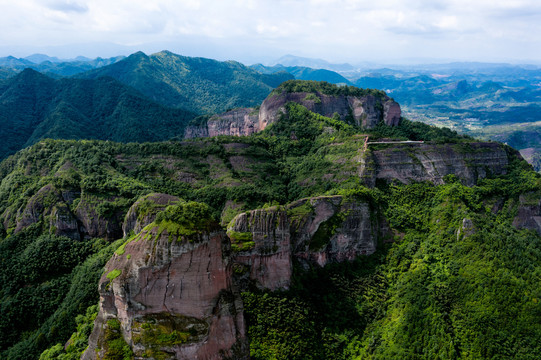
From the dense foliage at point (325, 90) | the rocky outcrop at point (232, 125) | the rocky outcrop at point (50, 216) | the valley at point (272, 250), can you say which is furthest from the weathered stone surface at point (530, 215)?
the rocky outcrop at point (232, 125)

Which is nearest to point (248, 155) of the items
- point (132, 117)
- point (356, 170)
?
point (356, 170)

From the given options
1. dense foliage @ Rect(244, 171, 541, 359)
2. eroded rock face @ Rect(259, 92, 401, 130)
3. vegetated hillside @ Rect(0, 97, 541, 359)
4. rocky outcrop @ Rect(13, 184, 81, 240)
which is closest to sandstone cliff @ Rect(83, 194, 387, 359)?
vegetated hillside @ Rect(0, 97, 541, 359)

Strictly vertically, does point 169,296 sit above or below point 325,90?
below

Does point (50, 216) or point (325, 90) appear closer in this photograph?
point (50, 216)

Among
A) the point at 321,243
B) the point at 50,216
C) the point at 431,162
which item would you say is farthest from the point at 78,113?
the point at 431,162

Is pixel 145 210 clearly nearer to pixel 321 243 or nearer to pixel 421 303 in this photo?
pixel 321 243
